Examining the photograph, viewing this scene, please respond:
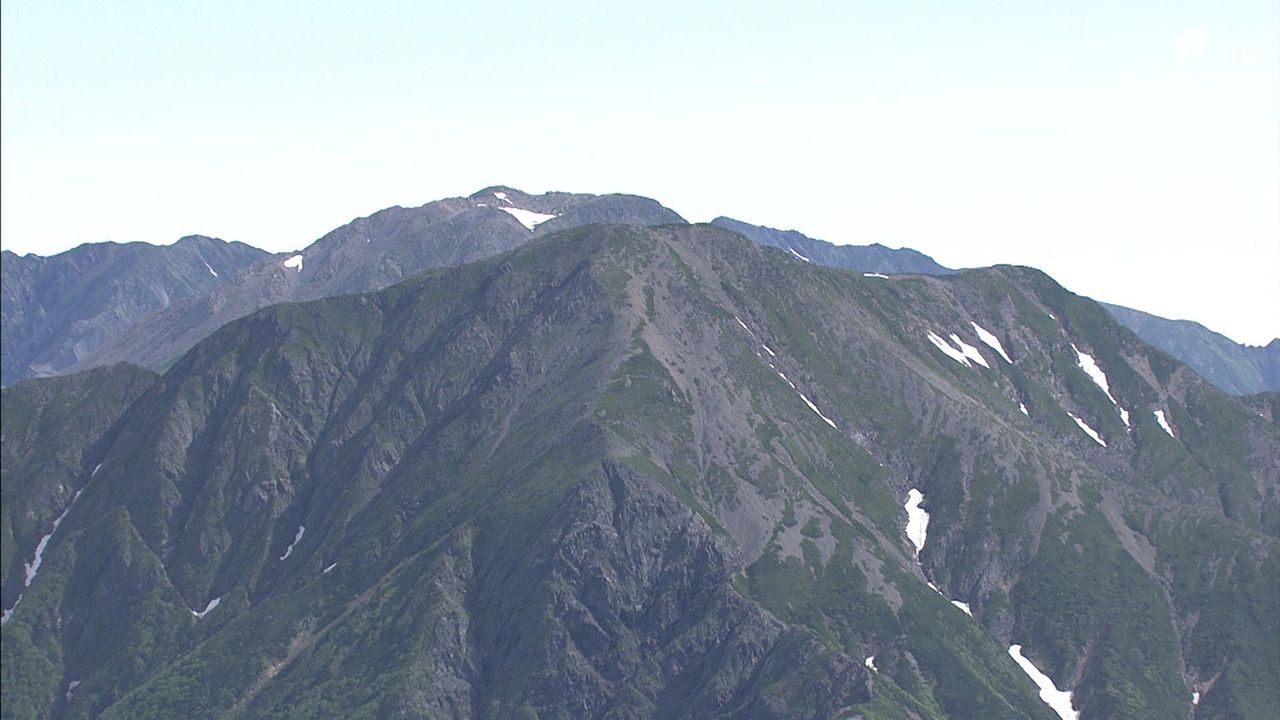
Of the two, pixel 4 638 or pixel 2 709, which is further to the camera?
pixel 4 638

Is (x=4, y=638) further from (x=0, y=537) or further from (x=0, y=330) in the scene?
(x=0, y=330)

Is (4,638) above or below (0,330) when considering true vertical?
below

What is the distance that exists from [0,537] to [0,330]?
1718cm

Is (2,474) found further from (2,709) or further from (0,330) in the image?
(2,709)

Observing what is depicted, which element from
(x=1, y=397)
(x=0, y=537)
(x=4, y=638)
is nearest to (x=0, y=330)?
(x=1, y=397)

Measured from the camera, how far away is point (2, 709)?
105250 mm

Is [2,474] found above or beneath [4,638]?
above

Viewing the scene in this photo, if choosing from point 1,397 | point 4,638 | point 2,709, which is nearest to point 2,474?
point 1,397

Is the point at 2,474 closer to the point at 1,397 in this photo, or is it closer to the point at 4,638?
the point at 1,397

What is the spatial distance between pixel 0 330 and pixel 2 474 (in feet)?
39.8

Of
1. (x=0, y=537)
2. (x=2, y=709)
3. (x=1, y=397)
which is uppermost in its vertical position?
(x=1, y=397)

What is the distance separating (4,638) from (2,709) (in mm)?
12928

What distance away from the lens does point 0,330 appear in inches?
4572

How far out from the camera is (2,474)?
118 metres
